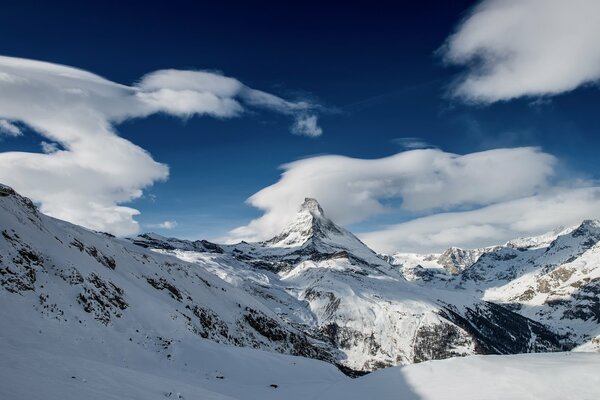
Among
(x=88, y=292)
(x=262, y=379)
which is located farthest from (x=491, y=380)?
(x=88, y=292)

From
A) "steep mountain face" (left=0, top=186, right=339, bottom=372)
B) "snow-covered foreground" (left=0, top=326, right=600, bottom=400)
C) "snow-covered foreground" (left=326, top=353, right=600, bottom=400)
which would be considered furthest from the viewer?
"steep mountain face" (left=0, top=186, right=339, bottom=372)

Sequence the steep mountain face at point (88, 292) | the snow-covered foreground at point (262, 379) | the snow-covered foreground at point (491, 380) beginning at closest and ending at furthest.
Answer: the snow-covered foreground at point (262, 379)
the snow-covered foreground at point (491, 380)
the steep mountain face at point (88, 292)

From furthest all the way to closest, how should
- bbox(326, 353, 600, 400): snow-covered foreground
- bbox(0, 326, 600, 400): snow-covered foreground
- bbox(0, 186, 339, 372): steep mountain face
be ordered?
bbox(0, 186, 339, 372): steep mountain face < bbox(326, 353, 600, 400): snow-covered foreground < bbox(0, 326, 600, 400): snow-covered foreground

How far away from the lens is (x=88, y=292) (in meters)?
33.8

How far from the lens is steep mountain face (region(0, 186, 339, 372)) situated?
26.5 metres

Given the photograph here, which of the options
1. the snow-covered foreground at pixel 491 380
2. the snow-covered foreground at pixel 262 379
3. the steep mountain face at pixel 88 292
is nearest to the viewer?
the snow-covered foreground at pixel 262 379

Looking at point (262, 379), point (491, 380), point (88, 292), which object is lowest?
point (262, 379)

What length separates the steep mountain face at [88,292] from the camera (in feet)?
86.8

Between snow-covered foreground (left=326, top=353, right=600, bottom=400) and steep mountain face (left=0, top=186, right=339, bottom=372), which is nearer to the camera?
snow-covered foreground (left=326, top=353, right=600, bottom=400)

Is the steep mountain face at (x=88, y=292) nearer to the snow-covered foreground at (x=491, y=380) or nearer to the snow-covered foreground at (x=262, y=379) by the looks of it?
the snow-covered foreground at (x=262, y=379)

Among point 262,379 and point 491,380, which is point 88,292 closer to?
point 262,379

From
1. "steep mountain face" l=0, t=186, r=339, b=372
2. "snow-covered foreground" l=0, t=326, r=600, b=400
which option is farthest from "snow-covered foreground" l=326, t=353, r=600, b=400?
"steep mountain face" l=0, t=186, r=339, b=372

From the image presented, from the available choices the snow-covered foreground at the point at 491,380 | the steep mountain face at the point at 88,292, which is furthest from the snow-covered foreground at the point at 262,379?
the steep mountain face at the point at 88,292

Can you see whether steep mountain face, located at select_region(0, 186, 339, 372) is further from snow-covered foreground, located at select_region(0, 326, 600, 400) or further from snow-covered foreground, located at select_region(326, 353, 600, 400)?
Result: snow-covered foreground, located at select_region(326, 353, 600, 400)
